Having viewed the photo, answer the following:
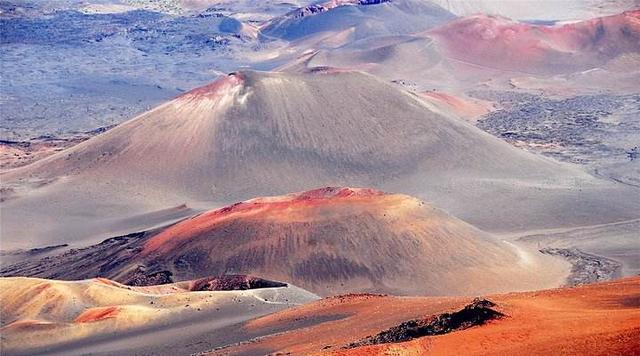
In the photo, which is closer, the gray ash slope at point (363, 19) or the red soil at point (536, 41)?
the red soil at point (536, 41)

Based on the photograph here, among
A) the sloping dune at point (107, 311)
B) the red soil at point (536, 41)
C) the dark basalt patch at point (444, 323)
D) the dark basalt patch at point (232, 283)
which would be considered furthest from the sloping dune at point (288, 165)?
the red soil at point (536, 41)

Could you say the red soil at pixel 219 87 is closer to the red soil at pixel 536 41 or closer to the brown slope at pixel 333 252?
the brown slope at pixel 333 252

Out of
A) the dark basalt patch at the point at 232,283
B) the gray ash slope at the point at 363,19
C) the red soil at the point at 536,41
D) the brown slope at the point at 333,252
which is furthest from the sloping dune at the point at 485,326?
the gray ash slope at the point at 363,19

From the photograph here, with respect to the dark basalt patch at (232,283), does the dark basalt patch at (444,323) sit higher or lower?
higher

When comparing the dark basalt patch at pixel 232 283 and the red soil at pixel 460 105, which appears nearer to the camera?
the dark basalt patch at pixel 232 283

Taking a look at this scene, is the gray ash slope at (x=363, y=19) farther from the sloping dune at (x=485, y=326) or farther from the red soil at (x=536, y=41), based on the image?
the sloping dune at (x=485, y=326)

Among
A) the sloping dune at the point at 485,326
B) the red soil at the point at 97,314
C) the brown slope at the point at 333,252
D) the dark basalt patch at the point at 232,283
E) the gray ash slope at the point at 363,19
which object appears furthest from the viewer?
the gray ash slope at the point at 363,19

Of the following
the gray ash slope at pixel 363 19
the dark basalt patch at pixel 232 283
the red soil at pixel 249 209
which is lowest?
the dark basalt patch at pixel 232 283

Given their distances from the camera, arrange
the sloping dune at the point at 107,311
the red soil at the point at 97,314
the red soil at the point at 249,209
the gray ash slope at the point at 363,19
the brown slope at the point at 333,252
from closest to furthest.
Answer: the sloping dune at the point at 107,311 → the red soil at the point at 97,314 → the brown slope at the point at 333,252 → the red soil at the point at 249,209 → the gray ash slope at the point at 363,19
